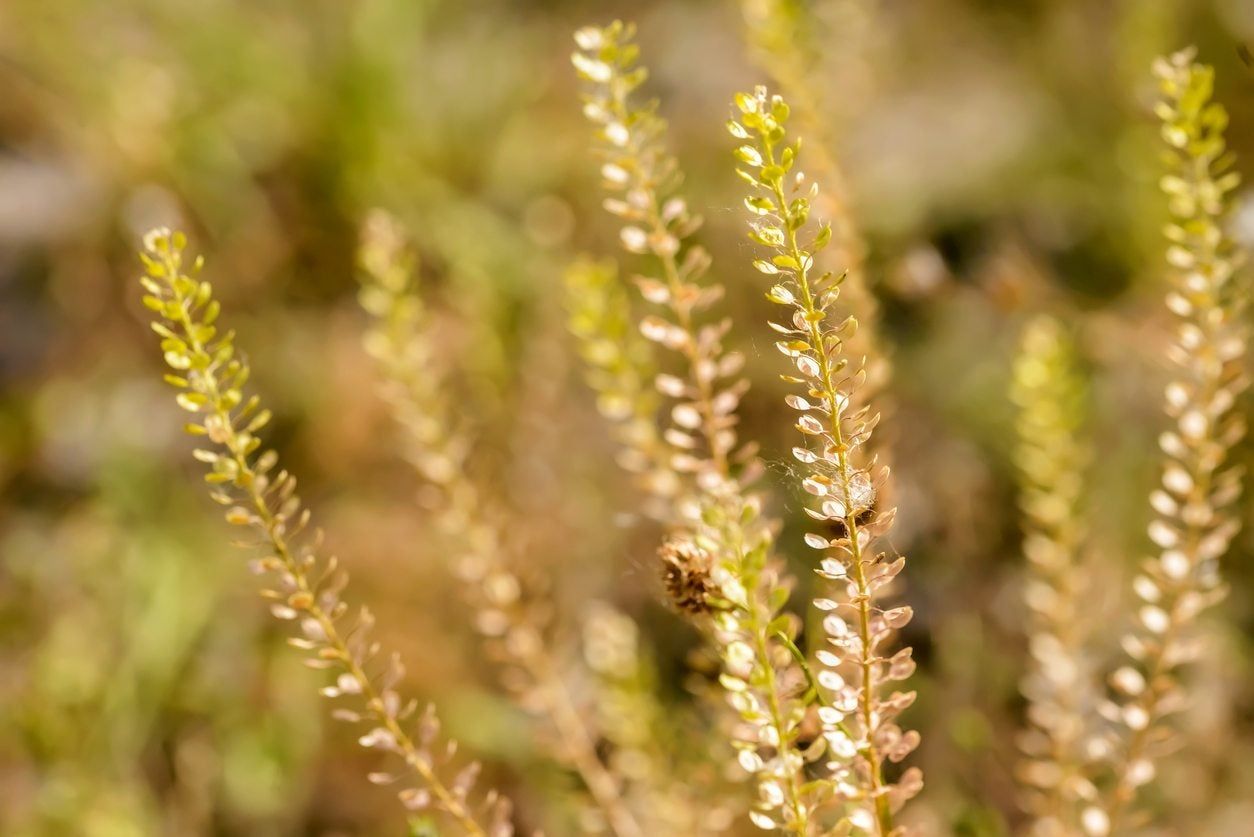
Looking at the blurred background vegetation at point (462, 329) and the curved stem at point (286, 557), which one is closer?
the curved stem at point (286, 557)

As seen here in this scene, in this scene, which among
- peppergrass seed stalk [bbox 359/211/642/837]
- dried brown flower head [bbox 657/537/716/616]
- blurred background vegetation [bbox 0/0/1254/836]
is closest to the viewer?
dried brown flower head [bbox 657/537/716/616]

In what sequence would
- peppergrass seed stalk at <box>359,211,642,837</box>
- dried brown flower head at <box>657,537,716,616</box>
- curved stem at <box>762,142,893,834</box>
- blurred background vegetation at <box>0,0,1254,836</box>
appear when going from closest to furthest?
1. curved stem at <box>762,142,893,834</box>
2. dried brown flower head at <box>657,537,716,616</box>
3. peppergrass seed stalk at <box>359,211,642,837</box>
4. blurred background vegetation at <box>0,0,1254,836</box>

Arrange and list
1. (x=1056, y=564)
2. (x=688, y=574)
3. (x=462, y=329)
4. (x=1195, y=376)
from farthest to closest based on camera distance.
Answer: (x=462, y=329), (x=1056, y=564), (x=1195, y=376), (x=688, y=574)

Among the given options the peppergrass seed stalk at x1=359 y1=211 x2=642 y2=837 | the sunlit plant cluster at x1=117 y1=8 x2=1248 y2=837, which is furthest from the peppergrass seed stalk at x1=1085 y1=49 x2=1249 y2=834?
the peppergrass seed stalk at x1=359 y1=211 x2=642 y2=837

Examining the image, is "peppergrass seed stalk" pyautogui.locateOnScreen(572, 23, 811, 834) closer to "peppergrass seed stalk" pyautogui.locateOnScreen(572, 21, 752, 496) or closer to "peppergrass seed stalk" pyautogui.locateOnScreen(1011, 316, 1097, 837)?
"peppergrass seed stalk" pyautogui.locateOnScreen(572, 21, 752, 496)

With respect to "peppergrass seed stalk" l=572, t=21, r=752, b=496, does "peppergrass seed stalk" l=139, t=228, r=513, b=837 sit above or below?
below

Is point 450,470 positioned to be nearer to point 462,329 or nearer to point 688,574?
point 688,574

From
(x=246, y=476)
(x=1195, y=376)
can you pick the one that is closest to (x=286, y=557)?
(x=246, y=476)

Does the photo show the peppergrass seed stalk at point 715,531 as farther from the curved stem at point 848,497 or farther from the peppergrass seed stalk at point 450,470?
the peppergrass seed stalk at point 450,470

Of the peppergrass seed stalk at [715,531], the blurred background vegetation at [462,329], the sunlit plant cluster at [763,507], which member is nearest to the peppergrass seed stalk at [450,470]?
the sunlit plant cluster at [763,507]

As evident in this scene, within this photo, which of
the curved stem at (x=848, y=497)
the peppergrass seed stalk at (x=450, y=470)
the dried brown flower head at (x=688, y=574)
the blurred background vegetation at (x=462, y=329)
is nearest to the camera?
the curved stem at (x=848, y=497)
